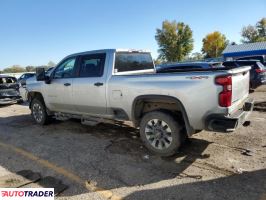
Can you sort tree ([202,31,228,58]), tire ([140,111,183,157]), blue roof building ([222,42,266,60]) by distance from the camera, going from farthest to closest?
tree ([202,31,228,58]) < blue roof building ([222,42,266,60]) < tire ([140,111,183,157])

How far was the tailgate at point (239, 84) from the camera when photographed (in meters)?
4.05

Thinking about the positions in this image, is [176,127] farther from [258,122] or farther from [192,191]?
[258,122]

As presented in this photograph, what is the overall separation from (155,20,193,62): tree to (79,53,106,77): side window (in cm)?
6526

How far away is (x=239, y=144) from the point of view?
5.14m

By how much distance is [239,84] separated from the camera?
4348 mm

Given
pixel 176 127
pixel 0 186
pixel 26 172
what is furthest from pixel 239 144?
pixel 0 186

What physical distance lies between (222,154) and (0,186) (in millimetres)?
3736

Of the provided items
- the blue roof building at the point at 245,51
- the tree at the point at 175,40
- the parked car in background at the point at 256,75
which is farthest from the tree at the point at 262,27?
the parked car in background at the point at 256,75

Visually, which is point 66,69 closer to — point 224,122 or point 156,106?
point 156,106

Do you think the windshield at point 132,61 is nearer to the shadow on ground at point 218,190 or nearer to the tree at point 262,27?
the shadow on ground at point 218,190

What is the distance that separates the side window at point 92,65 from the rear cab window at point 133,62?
33cm

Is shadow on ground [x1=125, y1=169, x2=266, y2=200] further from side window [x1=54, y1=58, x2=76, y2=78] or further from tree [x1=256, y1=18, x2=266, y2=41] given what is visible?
tree [x1=256, y1=18, x2=266, y2=41]

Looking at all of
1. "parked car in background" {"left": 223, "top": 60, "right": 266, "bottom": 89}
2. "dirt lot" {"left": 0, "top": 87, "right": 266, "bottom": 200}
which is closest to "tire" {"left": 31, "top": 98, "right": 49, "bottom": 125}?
"dirt lot" {"left": 0, "top": 87, "right": 266, "bottom": 200}

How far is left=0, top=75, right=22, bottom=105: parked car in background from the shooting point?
40.5 ft
